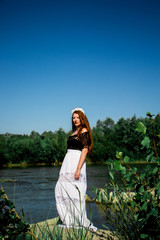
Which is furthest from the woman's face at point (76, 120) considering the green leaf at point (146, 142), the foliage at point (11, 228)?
the foliage at point (11, 228)

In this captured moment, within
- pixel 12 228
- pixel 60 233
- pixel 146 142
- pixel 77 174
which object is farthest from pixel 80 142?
pixel 12 228

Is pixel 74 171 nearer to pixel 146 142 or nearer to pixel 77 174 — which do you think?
pixel 77 174

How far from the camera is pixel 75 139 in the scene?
473cm

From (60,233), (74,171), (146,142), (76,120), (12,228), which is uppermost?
(76,120)

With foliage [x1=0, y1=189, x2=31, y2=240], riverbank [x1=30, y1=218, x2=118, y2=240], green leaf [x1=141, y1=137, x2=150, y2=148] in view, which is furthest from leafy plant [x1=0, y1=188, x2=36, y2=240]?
green leaf [x1=141, y1=137, x2=150, y2=148]

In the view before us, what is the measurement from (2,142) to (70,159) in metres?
35.2

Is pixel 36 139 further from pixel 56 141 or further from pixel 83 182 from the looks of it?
pixel 83 182

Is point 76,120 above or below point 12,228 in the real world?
above

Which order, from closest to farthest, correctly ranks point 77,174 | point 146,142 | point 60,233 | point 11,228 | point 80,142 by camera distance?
point 11,228 → point 146,142 → point 60,233 → point 77,174 → point 80,142

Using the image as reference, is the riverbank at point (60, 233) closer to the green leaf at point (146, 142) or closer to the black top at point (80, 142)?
the green leaf at point (146, 142)

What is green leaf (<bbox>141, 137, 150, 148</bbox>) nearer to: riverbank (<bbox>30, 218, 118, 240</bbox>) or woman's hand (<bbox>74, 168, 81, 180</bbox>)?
riverbank (<bbox>30, 218, 118, 240</bbox>)

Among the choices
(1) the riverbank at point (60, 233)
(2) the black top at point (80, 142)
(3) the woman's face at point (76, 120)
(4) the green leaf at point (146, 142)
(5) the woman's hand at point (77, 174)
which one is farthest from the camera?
(3) the woman's face at point (76, 120)

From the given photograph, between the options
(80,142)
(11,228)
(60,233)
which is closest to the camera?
(11,228)

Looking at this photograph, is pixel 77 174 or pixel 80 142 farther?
pixel 80 142
